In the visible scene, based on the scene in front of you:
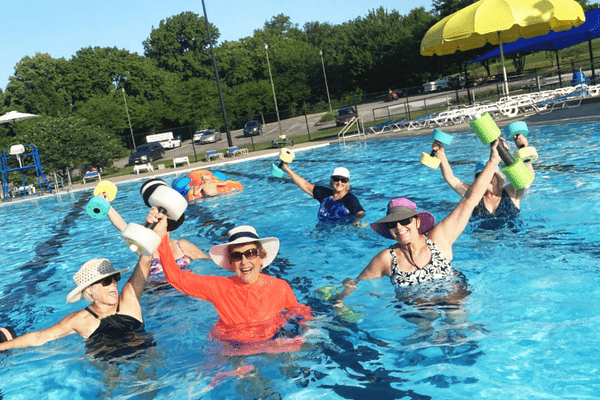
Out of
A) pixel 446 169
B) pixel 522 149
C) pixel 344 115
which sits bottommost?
pixel 446 169

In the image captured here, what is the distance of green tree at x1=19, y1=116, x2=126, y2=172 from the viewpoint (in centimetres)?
3034

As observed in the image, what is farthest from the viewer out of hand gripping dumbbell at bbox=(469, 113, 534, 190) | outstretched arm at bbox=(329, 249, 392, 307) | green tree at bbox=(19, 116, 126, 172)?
green tree at bbox=(19, 116, 126, 172)

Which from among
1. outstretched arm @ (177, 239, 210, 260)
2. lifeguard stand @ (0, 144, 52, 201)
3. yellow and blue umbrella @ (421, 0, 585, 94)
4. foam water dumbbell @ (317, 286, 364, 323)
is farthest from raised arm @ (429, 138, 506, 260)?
lifeguard stand @ (0, 144, 52, 201)

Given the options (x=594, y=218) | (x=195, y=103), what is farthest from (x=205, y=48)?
(x=594, y=218)

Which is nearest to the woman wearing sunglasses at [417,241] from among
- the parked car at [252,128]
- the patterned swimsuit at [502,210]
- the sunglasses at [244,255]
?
the sunglasses at [244,255]

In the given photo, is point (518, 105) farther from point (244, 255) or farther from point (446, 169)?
point (244, 255)

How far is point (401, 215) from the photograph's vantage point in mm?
4539

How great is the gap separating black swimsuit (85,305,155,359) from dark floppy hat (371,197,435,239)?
6.81ft

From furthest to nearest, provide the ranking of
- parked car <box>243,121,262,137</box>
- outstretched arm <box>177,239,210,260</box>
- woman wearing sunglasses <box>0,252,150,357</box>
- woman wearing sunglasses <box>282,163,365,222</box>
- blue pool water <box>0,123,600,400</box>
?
parked car <box>243,121,262,137</box>
woman wearing sunglasses <box>282,163,365,222</box>
outstretched arm <box>177,239,210,260</box>
woman wearing sunglasses <box>0,252,150,357</box>
blue pool water <box>0,123,600,400</box>

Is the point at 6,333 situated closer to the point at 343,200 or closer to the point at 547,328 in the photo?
the point at 547,328

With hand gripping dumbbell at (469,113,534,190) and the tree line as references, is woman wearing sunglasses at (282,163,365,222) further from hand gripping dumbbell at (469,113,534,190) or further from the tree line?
the tree line

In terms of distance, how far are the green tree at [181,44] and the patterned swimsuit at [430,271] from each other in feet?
285

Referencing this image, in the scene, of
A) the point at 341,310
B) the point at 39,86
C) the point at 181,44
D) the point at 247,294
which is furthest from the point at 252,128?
the point at 181,44

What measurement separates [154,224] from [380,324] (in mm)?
2128
